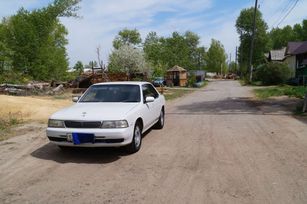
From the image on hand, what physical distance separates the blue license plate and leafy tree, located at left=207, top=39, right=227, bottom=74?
9687cm

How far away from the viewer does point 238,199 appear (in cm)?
467

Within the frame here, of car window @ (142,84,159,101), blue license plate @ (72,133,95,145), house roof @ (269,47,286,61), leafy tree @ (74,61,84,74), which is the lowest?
blue license plate @ (72,133,95,145)

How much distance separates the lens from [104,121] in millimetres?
6637

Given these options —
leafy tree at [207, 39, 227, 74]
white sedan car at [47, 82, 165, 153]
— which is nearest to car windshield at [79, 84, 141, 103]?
white sedan car at [47, 82, 165, 153]

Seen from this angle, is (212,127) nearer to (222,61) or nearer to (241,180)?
(241,180)

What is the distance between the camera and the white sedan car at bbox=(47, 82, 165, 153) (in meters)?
→ 6.59

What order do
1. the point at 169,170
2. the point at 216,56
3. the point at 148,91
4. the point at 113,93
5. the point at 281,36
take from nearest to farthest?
the point at 169,170
the point at 113,93
the point at 148,91
the point at 281,36
the point at 216,56

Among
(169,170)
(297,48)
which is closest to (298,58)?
(297,48)

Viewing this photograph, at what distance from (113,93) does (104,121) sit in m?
1.82

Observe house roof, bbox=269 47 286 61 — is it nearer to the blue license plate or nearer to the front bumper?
the front bumper

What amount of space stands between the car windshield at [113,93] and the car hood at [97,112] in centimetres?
41

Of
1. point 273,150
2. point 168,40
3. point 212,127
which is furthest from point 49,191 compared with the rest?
point 168,40

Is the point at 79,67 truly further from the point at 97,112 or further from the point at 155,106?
the point at 97,112

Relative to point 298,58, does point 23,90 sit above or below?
below
